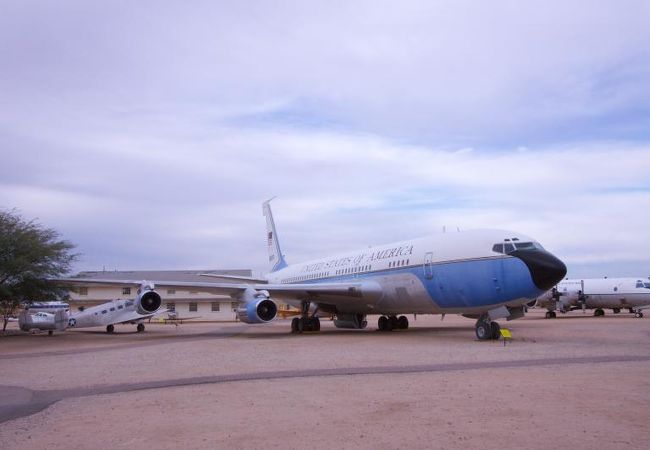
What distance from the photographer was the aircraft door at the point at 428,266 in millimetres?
20906

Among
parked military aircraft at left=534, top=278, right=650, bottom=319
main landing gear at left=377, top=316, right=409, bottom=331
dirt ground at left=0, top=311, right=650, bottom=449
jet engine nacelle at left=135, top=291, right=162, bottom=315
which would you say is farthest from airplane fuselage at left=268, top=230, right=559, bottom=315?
parked military aircraft at left=534, top=278, right=650, bottom=319

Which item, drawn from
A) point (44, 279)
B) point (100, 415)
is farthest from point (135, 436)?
point (44, 279)

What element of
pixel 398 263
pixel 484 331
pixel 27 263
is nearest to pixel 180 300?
pixel 27 263

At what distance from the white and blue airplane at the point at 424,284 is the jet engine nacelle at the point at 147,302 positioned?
67cm

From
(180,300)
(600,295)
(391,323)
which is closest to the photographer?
(391,323)

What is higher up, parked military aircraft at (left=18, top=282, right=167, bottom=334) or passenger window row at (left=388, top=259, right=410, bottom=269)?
passenger window row at (left=388, top=259, right=410, bottom=269)

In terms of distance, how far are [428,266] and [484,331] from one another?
10.3ft

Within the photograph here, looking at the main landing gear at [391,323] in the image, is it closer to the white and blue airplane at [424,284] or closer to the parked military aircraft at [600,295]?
the white and blue airplane at [424,284]

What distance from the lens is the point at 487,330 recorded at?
62.5 ft

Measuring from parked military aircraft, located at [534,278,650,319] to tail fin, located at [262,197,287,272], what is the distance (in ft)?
62.2

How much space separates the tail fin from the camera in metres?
39.0

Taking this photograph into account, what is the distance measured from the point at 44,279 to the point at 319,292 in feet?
44.1

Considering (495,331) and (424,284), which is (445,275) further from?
(495,331)

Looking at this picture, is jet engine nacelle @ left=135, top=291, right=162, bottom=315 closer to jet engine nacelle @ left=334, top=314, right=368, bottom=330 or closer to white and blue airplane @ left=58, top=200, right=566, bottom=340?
white and blue airplane @ left=58, top=200, right=566, bottom=340
